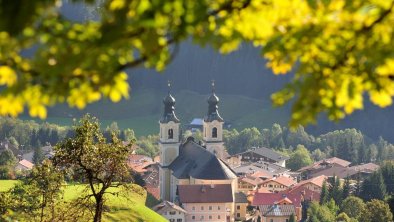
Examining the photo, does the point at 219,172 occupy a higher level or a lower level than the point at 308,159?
lower

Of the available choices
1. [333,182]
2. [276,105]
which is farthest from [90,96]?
[333,182]

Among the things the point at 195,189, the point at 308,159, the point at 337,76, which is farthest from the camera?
the point at 308,159

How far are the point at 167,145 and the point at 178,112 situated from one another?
103 meters

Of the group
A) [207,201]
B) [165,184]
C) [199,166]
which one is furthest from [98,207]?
[165,184]

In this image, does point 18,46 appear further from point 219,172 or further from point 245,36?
point 219,172

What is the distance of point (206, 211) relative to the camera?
6128 centimetres

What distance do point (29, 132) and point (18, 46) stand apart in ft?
412

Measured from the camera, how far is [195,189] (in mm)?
61938

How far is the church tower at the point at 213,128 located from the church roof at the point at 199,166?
1168 mm

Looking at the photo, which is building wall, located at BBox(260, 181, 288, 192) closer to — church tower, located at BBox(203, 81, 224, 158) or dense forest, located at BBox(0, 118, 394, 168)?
church tower, located at BBox(203, 81, 224, 158)

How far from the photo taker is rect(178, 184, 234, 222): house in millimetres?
60531

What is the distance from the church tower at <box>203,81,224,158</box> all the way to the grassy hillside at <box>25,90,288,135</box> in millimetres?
85332

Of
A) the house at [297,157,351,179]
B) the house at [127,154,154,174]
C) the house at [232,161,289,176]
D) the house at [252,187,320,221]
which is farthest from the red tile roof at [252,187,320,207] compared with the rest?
the house at [127,154,154,174]

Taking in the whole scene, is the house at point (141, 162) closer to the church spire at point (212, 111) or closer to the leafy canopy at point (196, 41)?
the church spire at point (212, 111)
